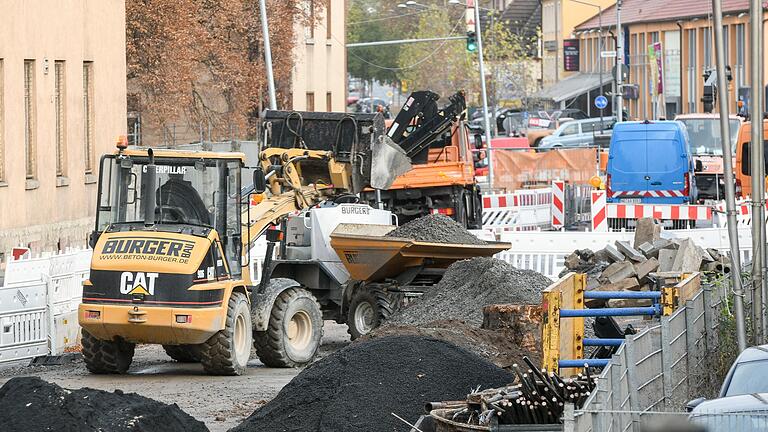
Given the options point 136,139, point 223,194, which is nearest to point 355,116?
point 223,194

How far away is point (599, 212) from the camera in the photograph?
1198 inches

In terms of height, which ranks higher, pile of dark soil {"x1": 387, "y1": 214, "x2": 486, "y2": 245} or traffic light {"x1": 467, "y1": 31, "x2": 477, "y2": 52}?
traffic light {"x1": 467, "y1": 31, "x2": 477, "y2": 52}

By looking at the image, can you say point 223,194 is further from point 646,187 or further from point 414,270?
point 646,187

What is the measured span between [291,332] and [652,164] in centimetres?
1735

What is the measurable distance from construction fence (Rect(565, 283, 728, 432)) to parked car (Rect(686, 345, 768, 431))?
0.04 metres

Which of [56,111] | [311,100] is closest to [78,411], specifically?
[56,111]

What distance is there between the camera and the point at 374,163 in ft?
64.8

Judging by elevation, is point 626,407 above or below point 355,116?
below

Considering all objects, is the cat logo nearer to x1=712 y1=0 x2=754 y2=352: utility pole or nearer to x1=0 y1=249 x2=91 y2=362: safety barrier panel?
x1=0 y1=249 x2=91 y2=362: safety barrier panel

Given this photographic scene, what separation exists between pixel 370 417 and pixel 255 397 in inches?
141

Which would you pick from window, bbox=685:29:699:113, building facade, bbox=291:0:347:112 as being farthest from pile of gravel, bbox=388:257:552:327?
window, bbox=685:29:699:113

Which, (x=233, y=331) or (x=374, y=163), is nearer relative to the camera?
(x=233, y=331)

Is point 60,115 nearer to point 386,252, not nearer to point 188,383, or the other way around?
point 386,252

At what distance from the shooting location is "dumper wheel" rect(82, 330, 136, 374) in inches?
666
